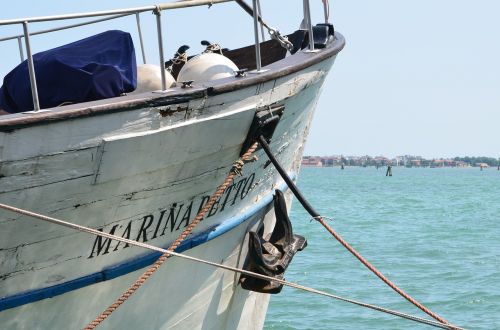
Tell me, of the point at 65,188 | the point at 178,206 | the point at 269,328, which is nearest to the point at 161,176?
the point at 178,206

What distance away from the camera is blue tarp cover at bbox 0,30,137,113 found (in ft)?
20.7

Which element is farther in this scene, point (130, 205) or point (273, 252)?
point (273, 252)

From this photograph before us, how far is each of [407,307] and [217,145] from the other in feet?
31.8

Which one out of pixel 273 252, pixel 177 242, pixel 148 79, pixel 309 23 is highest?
pixel 309 23

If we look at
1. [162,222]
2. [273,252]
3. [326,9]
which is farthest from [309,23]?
[162,222]

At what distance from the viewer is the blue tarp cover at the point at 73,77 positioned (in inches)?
249

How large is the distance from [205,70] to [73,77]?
4.06 ft

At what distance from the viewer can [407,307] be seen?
15.7m

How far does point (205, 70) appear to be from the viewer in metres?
7.29

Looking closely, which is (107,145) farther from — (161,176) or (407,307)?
(407,307)

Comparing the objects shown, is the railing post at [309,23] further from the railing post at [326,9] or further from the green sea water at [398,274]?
the green sea water at [398,274]

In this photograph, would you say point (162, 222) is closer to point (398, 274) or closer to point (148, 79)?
point (148, 79)

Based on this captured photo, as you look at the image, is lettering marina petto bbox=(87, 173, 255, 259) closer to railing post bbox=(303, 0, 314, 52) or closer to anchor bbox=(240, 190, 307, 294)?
anchor bbox=(240, 190, 307, 294)

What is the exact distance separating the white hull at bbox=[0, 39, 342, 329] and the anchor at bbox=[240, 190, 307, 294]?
12cm
